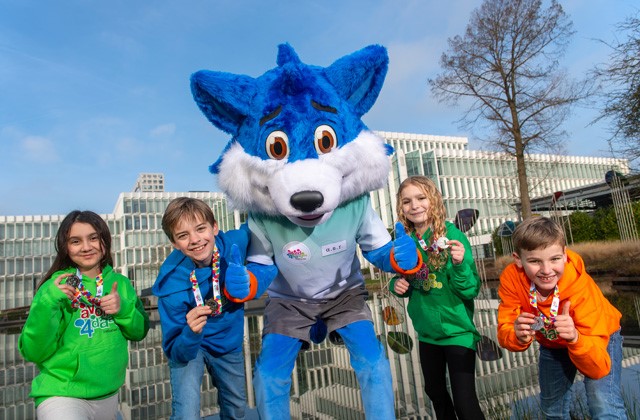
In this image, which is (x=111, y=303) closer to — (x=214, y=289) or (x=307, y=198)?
(x=214, y=289)

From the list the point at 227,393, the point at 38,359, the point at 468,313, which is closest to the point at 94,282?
the point at 38,359

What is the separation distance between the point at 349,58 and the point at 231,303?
1.45m

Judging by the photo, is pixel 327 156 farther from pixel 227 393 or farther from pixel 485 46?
pixel 485 46

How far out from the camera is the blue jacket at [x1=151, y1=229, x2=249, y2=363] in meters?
2.27

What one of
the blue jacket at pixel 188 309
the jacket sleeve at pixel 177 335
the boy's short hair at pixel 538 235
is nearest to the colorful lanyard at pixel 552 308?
the boy's short hair at pixel 538 235

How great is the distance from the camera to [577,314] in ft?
6.36

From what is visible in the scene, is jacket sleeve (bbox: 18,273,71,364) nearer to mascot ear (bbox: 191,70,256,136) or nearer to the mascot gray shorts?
the mascot gray shorts

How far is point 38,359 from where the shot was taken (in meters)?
2.20

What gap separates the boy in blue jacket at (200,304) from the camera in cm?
227

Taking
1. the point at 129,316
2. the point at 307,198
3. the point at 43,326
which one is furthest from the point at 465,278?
the point at 43,326

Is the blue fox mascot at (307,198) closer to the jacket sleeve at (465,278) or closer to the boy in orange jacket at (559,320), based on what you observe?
the jacket sleeve at (465,278)

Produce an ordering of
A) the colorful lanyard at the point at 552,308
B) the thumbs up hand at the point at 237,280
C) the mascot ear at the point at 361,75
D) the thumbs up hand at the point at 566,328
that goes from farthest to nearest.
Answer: the mascot ear at the point at 361,75 < the thumbs up hand at the point at 237,280 < the colorful lanyard at the point at 552,308 < the thumbs up hand at the point at 566,328

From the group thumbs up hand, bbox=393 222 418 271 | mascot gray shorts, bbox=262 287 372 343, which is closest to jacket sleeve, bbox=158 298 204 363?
mascot gray shorts, bbox=262 287 372 343

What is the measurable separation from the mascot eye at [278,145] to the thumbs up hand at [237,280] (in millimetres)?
492
